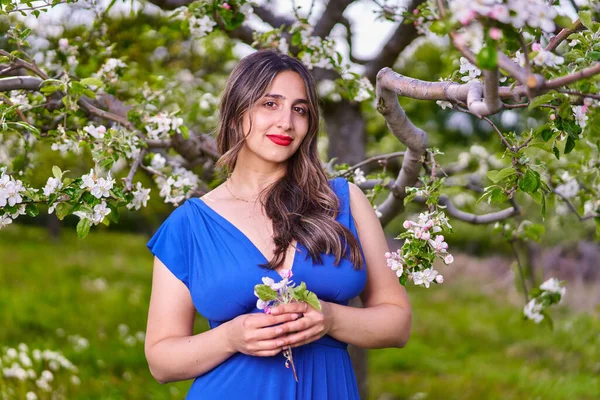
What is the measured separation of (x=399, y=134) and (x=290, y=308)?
0.84 m

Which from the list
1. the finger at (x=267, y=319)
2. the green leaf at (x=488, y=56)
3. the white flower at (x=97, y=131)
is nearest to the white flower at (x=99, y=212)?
the white flower at (x=97, y=131)

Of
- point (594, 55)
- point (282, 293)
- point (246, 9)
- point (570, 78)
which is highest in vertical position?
point (570, 78)

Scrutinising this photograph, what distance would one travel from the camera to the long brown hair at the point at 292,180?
201 cm

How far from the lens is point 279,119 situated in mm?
2072

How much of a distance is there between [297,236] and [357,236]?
0.21 meters

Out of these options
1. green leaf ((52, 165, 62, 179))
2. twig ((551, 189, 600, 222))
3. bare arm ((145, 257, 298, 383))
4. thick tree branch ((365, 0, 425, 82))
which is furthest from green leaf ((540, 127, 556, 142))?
thick tree branch ((365, 0, 425, 82))

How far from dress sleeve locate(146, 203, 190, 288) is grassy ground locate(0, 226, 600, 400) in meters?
2.63

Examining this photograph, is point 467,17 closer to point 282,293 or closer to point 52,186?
point 282,293

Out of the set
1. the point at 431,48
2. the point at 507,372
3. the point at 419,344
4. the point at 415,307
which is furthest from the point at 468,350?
the point at 431,48

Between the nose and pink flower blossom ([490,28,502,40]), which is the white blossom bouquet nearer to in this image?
the nose

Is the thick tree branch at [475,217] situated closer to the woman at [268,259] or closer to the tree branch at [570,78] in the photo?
the woman at [268,259]

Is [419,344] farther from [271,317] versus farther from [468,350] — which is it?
[271,317]

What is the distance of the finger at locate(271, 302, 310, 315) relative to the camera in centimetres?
170

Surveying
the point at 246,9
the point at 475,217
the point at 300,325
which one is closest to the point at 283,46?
the point at 246,9
